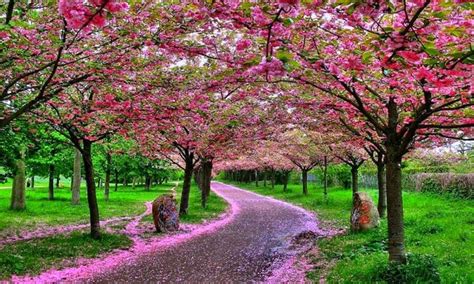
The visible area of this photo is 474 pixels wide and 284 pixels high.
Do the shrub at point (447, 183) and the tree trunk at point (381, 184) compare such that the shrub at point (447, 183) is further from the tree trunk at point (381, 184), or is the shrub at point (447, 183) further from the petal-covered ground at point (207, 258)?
the petal-covered ground at point (207, 258)

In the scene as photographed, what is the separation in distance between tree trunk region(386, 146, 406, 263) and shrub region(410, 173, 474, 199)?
59.3ft

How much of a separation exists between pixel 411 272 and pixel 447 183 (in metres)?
22.6

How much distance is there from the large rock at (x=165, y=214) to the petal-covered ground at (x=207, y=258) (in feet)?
2.21

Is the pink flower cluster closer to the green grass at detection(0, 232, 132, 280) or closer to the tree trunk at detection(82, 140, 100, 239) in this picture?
the green grass at detection(0, 232, 132, 280)

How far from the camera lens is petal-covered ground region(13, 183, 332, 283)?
9.38 m

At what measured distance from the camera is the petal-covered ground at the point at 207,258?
9.38m

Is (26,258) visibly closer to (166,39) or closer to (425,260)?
(166,39)

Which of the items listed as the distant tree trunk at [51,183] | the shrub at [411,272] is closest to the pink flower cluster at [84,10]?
the shrub at [411,272]

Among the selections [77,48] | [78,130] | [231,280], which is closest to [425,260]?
[231,280]

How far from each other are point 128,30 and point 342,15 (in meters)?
3.75

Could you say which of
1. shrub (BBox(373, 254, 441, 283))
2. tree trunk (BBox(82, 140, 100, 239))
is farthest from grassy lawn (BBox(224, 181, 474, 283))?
tree trunk (BBox(82, 140, 100, 239))

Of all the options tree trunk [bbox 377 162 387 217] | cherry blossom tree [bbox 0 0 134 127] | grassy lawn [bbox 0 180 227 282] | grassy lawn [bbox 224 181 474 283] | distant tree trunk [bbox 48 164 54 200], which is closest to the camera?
cherry blossom tree [bbox 0 0 134 127]

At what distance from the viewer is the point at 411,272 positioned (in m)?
7.73

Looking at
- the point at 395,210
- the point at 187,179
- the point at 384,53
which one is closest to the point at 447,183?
the point at 187,179
